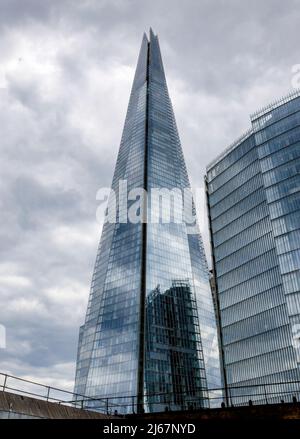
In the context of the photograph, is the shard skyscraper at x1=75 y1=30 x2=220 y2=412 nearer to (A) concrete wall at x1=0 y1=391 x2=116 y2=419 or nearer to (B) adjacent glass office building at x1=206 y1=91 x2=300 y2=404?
(B) adjacent glass office building at x1=206 y1=91 x2=300 y2=404

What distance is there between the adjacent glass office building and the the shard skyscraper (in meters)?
27.2

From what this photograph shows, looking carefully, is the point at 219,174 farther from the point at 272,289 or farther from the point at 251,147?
the point at 272,289

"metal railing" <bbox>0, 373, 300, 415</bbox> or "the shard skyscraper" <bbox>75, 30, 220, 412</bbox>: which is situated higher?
"the shard skyscraper" <bbox>75, 30, 220, 412</bbox>

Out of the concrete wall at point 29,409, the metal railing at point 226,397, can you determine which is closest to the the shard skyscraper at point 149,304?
the metal railing at point 226,397

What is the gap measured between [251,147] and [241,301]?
31383 millimetres

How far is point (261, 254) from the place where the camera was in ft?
258

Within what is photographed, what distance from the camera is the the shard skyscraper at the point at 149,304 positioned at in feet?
350

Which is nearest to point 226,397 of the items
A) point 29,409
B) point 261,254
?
point 29,409

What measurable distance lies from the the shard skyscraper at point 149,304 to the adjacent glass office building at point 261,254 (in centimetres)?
2716

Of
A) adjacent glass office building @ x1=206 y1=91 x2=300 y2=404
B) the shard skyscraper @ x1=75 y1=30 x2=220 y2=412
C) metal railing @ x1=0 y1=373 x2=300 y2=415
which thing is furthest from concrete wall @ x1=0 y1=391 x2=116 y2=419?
the shard skyscraper @ x1=75 y1=30 x2=220 y2=412

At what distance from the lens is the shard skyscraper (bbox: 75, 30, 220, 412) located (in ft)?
350

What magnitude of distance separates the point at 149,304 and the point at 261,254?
142 ft

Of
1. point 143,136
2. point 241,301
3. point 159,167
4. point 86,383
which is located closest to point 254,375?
point 241,301

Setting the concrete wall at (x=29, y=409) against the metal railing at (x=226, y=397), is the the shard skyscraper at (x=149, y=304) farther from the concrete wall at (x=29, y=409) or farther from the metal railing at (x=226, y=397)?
the concrete wall at (x=29, y=409)
